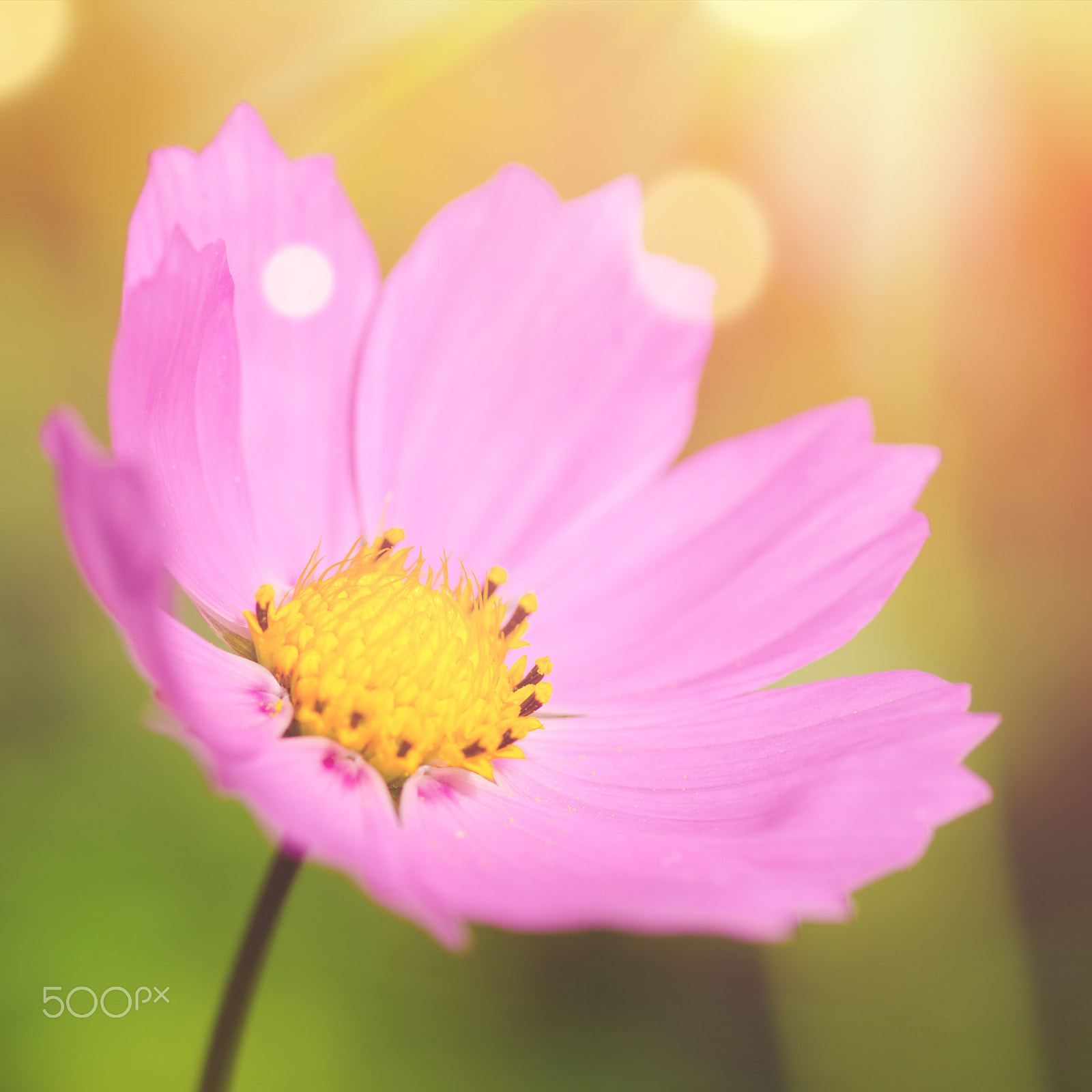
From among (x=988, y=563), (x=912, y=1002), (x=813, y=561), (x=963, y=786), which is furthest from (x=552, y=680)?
(x=988, y=563)

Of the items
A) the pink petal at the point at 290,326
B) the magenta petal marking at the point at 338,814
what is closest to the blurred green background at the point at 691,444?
the pink petal at the point at 290,326

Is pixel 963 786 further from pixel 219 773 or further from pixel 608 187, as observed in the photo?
pixel 608 187

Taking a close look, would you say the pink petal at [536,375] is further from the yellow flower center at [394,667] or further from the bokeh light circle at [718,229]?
the bokeh light circle at [718,229]

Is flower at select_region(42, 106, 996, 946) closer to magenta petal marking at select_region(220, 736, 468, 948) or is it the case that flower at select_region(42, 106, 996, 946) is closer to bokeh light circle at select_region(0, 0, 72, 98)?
magenta petal marking at select_region(220, 736, 468, 948)

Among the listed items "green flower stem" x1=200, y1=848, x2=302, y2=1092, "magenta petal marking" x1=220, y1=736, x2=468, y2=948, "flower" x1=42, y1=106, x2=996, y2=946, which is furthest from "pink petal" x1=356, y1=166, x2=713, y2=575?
"green flower stem" x1=200, y1=848, x2=302, y2=1092

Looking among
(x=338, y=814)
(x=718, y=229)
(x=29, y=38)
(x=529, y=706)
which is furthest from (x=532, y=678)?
(x=29, y=38)

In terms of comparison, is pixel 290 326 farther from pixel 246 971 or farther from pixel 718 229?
pixel 718 229
